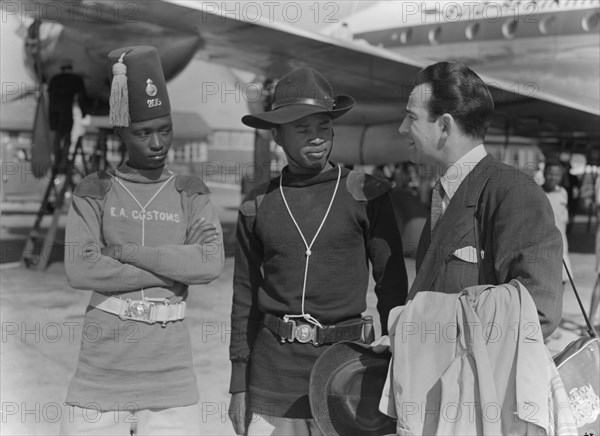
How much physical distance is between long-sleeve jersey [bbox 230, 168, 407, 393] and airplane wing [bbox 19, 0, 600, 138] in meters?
5.78

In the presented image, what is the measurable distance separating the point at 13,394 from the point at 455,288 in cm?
341

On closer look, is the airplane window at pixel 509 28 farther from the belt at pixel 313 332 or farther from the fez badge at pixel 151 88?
the belt at pixel 313 332

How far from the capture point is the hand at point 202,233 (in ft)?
8.26

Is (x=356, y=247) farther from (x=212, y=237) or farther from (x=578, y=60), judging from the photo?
(x=578, y=60)

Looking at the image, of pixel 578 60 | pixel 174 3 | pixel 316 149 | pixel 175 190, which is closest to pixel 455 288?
pixel 316 149

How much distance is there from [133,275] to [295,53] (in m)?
7.60

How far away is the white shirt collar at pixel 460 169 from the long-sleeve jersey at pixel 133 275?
1.03 meters

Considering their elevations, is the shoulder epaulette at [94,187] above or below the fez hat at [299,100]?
below

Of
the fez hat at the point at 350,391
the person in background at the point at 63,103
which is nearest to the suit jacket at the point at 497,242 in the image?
the fez hat at the point at 350,391

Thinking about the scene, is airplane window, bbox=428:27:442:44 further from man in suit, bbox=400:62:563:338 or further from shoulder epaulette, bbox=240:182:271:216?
man in suit, bbox=400:62:563:338

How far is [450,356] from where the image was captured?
1.53 meters

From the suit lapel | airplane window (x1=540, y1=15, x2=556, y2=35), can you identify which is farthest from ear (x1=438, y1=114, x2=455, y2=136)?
airplane window (x1=540, y1=15, x2=556, y2=35)

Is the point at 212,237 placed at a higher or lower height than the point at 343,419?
higher

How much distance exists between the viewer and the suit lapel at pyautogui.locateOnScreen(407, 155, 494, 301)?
5.56 ft
